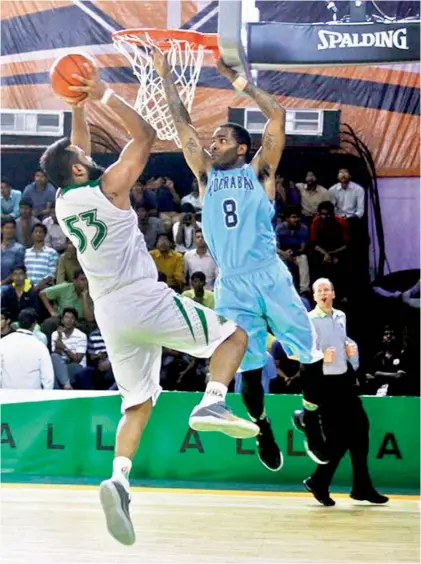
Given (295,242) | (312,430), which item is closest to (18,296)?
(295,242)

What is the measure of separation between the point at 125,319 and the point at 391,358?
556 cm

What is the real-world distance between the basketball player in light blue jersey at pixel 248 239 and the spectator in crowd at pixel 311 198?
5388 millimetres

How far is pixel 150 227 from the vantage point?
40.6ft

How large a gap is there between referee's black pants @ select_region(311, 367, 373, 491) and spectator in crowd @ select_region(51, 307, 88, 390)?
9.37 ft

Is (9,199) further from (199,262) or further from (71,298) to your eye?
(199,262)

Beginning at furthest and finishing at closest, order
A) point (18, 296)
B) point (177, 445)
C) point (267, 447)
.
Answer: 1. point (18, 296)
2. point (177, 445)
3. point (267, 447)

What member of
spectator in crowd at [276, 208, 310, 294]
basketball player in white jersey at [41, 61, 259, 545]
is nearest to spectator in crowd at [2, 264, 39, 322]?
spectator in crowd at [276, 208, 310, 294]

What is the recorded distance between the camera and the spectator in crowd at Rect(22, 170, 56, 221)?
41.8 ft

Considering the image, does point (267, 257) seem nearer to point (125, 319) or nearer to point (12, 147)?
point (125, 319)

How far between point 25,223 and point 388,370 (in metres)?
4.01

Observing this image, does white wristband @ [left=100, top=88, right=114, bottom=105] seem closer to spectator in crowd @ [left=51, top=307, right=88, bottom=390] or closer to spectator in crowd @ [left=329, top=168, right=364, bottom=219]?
spectator in crowd @ [left=51, top=307, right=88, bottom=390]

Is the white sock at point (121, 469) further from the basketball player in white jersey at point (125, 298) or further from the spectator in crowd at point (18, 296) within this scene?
the spectator in crowd at point (18, 296)

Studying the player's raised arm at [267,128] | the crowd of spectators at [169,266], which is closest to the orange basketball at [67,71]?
the player's raised arm at [267,128]

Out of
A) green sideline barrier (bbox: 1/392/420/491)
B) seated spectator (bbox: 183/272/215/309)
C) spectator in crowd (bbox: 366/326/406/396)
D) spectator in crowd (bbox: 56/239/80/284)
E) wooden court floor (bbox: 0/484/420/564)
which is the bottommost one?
wooden court floor (bbox: 0/484/420/564)
